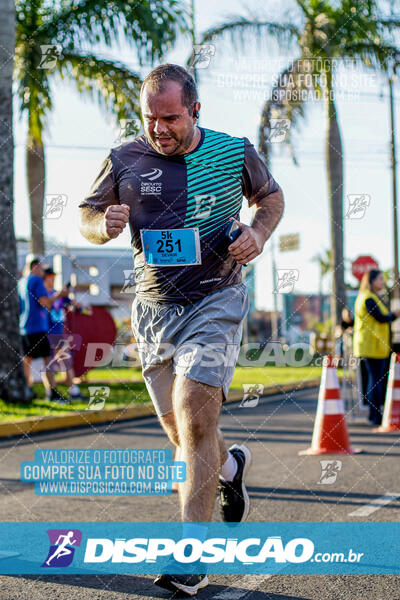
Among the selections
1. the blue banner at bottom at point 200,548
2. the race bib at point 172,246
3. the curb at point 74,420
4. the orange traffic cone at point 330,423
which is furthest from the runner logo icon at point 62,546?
the curb at point 74,420

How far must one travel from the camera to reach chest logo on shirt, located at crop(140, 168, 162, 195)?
3468mm

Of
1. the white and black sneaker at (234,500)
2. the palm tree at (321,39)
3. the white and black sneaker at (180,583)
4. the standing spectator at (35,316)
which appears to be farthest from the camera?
the palm tree at (321,39)

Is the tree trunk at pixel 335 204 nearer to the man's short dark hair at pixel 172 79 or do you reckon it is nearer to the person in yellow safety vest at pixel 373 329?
the person in yellow safety vest at pixel 373 329

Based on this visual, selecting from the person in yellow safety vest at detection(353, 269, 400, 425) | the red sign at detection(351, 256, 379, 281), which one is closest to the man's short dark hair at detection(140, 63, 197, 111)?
the person in yellow safety vest at detection(353, 269, 400, 425)

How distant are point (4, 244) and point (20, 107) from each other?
4318mm

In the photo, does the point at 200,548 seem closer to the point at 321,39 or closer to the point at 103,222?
the point at 103,222

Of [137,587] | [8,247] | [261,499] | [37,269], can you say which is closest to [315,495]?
[261,499]

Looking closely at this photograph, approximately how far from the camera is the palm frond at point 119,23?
12898 mm

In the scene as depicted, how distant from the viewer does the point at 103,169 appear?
12.0 ft

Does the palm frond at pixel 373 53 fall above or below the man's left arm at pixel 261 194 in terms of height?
above

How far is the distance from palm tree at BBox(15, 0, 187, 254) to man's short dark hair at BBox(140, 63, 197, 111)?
9.40 meters

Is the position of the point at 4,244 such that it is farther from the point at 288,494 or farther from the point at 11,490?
the point at 288,494

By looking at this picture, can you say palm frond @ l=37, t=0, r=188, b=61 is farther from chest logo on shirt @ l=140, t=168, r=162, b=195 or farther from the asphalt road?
chest logo on shirt @ l=140, t=168, r=162, b=195

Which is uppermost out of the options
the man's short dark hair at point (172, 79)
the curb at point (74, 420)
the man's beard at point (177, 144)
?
the man's short dark hair at point (172, 79)
